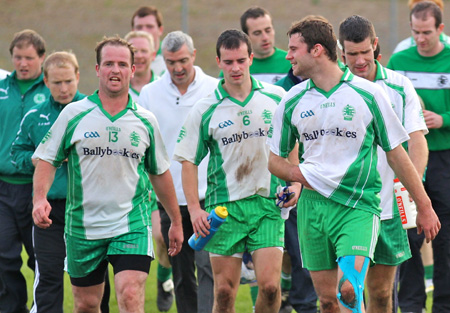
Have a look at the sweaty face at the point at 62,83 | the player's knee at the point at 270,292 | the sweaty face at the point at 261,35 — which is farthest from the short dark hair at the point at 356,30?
the sweaty face at the point at 62,83

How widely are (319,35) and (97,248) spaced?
2.23 m

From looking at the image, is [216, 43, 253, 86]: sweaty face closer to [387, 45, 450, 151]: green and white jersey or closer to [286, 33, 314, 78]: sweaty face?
[286, 33, 314, 78]: sweaty face

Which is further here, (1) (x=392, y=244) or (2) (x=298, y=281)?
(2) (x=298, y=281)

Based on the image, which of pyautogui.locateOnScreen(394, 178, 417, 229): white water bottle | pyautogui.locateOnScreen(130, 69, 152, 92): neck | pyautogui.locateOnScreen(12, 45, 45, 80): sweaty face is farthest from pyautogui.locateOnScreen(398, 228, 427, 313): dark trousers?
pyautogui.locateOnScreen(12, 45, 45, 80): sweaty face

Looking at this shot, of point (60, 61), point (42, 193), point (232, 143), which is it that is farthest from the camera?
point (60, 61)

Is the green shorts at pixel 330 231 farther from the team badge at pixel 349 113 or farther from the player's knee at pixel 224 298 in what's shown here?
the player's knee at pixel 224 298

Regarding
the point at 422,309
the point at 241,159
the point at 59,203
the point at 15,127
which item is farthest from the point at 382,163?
the point at 15,127

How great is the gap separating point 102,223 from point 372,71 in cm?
232

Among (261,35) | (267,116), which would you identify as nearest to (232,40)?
(267,116)

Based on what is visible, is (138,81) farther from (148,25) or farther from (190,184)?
(190,184)

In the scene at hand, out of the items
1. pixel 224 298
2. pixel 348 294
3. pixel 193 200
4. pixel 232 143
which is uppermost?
pixel 232 143

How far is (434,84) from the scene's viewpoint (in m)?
8.36

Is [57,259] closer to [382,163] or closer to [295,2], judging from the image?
Result: [382,163]

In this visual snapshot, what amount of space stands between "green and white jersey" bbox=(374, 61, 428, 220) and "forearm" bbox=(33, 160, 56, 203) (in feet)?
7.97
